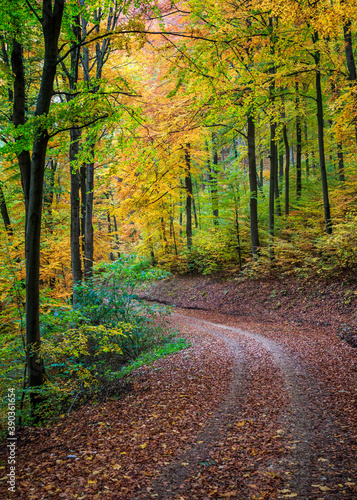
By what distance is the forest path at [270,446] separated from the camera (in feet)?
10.2

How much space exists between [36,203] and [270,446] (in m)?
5.38

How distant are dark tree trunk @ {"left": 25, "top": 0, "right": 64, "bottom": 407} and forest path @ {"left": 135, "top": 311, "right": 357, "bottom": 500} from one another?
330 centimetres

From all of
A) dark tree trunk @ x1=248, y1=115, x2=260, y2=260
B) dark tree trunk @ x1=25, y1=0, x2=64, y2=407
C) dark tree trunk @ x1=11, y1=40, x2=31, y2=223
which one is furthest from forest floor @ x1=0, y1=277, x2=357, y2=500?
dark tree trunk @ x1=248, y1=115, x2=260, y2=260

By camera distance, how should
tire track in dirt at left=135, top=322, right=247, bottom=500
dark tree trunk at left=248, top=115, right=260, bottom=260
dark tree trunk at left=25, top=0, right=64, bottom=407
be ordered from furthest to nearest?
dark tree trunk at left=248, top=115, right=260, bottom=260 < dark tree trunk at left=25, top=0, right=64, bottom=407 < tire track in dirt at left=135, top=322, right=247, bottom=500

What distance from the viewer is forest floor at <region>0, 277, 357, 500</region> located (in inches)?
126

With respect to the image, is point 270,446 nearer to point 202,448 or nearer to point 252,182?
point 202,448

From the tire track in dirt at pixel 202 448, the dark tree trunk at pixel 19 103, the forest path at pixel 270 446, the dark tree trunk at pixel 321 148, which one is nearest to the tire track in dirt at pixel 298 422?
the forest path at pixel 270 446

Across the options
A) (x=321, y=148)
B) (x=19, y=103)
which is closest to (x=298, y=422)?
(x=19, y=103)

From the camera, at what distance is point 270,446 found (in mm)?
3871

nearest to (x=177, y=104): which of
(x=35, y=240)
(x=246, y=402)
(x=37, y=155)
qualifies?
(x=37, y=155)

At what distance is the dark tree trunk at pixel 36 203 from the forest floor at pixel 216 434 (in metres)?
1.21

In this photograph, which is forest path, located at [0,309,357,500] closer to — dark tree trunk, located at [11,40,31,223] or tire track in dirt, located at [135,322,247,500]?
tire track in dirt, located at [135,322,247,500]

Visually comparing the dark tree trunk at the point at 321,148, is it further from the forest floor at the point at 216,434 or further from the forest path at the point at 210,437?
the forest path at the point at 210,437

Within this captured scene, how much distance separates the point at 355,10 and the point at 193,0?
471 cm
